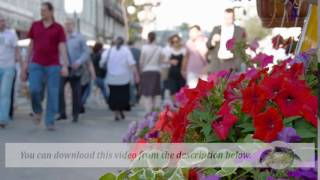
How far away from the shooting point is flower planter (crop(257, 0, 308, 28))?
4.63 m

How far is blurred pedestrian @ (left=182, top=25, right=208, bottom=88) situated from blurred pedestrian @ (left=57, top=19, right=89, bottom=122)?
1.75m

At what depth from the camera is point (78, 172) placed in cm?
634

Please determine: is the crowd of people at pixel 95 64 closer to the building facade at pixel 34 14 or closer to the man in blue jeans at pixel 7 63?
the man in blue jeans at pixel 7 63

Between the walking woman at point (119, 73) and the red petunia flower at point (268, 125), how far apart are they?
952 centimetres

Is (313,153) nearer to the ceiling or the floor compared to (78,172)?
nearer to the ceiling

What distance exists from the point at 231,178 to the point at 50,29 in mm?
6928

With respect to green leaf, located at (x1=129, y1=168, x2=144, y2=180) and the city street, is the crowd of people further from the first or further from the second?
green leaf, located at (x1=129, y1=168, x2=144, y2=180)

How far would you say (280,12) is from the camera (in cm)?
474

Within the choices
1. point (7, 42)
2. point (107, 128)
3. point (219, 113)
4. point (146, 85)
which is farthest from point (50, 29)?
point (219, 113)

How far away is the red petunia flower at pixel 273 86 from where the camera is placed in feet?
11.8

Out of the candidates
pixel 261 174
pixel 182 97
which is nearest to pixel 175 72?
pixel 182 97

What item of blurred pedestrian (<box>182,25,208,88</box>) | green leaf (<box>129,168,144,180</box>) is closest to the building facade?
blurred pedestrian (<box>182,25,208,88</box>)

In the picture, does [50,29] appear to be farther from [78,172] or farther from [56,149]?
[56,149]

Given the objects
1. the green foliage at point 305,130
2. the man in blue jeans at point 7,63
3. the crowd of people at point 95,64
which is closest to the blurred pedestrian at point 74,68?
the crowd of people at point 95,64
